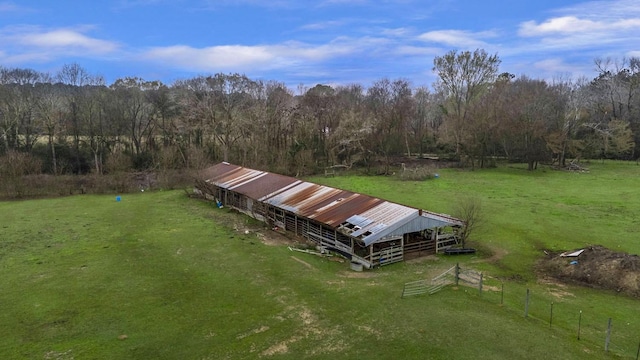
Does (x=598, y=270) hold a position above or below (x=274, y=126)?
below

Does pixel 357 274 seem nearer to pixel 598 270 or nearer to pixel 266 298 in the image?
pixel 266 298

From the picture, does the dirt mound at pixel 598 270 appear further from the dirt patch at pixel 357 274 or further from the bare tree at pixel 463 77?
the bare tree at pixel 463 77

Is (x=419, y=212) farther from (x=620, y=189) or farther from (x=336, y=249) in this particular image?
(x=620, y=189)

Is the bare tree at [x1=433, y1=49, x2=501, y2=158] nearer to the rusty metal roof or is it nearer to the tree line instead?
the tree line

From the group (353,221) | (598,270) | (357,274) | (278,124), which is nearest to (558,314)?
(598,270)

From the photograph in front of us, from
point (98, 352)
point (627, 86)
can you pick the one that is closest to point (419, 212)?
point (98, 352)

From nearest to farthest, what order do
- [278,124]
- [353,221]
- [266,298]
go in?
[266,298] < [353,221] < [278,124]

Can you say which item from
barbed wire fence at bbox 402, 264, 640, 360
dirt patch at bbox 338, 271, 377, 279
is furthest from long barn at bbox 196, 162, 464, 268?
barbed wire fence at bbox 402, 264, 640, 360
